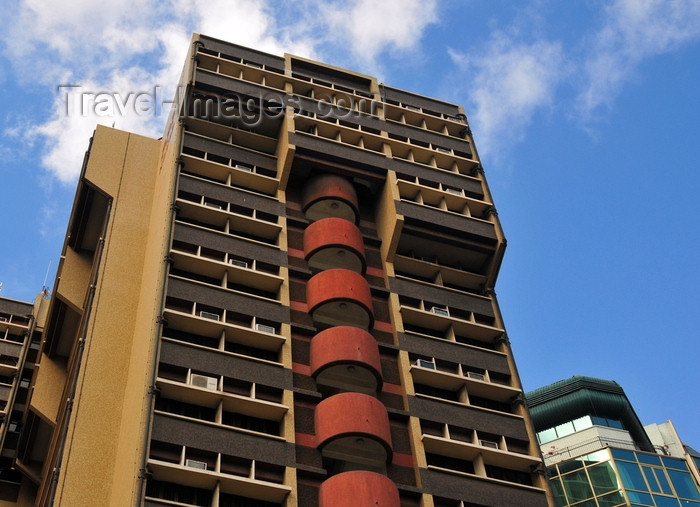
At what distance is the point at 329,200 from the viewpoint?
173 ft

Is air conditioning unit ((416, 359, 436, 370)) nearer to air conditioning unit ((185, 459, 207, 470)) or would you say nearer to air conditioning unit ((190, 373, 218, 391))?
air conditioning unit ((190, 373, 218, 391))

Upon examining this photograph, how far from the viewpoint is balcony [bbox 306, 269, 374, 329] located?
149 feet

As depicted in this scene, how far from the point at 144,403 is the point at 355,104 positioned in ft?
94.6

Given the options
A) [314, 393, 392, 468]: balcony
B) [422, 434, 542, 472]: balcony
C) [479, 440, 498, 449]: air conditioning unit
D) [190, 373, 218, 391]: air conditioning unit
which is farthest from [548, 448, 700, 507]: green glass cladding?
[190, 373, 218, 391]: air conditioning unit

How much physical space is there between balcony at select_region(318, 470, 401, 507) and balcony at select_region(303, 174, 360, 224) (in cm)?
1994

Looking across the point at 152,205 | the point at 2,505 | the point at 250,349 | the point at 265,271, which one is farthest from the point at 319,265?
the point at 2,505

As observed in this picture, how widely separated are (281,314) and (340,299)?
3.03 meters

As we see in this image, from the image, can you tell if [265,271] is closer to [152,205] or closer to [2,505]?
[152,205]

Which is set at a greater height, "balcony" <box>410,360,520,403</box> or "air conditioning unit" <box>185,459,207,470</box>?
"balcony" <box>410,360,520,403</box>

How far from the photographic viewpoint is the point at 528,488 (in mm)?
41594

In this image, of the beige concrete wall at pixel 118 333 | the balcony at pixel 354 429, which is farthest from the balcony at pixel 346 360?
the beige concrete wall at pixel 118 333

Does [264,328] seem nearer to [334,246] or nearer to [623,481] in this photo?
[334,246]

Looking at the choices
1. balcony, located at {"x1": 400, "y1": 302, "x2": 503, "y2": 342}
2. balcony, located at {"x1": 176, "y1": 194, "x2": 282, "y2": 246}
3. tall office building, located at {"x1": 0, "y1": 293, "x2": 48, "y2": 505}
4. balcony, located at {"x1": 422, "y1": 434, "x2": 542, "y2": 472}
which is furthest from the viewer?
tall office building, located at {"x1": 0, "y1": 293, "x2": 48, "y2": 505}

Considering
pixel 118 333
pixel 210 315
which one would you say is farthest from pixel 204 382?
pixel 118 333
